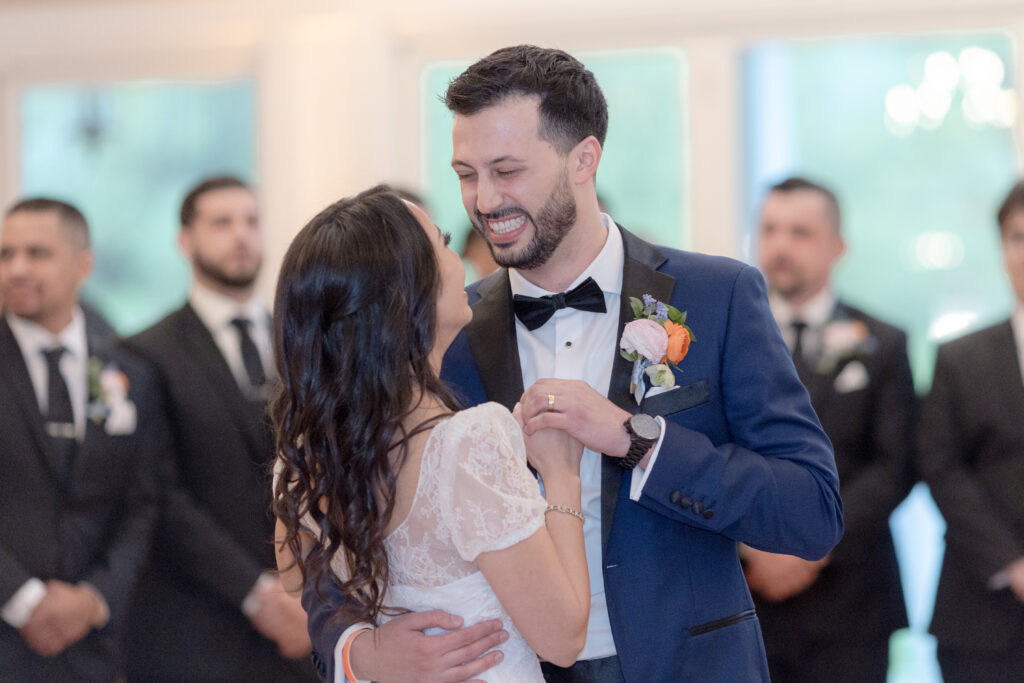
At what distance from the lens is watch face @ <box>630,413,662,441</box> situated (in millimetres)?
2094

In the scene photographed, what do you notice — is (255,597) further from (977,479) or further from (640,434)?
(977,479)

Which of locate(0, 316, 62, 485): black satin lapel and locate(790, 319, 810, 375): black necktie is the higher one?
locate(790, 319, 810, 375): black necktie

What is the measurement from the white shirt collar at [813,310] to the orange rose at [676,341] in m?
2.01

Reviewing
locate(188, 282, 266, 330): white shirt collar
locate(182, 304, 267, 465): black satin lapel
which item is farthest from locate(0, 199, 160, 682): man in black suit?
locate(188, 282, 266, 330): white shirt collar

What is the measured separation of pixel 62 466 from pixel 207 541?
1.76 feet

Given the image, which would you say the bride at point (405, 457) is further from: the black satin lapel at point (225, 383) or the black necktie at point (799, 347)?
the black necktie at point (799, 347)

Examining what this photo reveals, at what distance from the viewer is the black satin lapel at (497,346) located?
2.32 meters

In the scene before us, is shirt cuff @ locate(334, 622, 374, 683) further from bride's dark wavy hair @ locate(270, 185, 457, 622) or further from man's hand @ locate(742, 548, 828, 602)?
man's hand @ locate(742, 548, 828, 602)

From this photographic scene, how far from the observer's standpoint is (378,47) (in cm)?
582

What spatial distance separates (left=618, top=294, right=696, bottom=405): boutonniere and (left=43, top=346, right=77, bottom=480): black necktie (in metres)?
2.34

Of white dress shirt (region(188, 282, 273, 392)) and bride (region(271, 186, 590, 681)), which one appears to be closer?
bride (region(271, 186, 590, 681))

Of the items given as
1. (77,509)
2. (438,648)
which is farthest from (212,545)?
(438,648)

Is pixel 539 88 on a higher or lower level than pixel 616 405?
higher

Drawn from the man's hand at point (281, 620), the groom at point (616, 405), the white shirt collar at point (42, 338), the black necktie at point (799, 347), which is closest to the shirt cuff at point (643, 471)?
the groom at point (616, 405)
